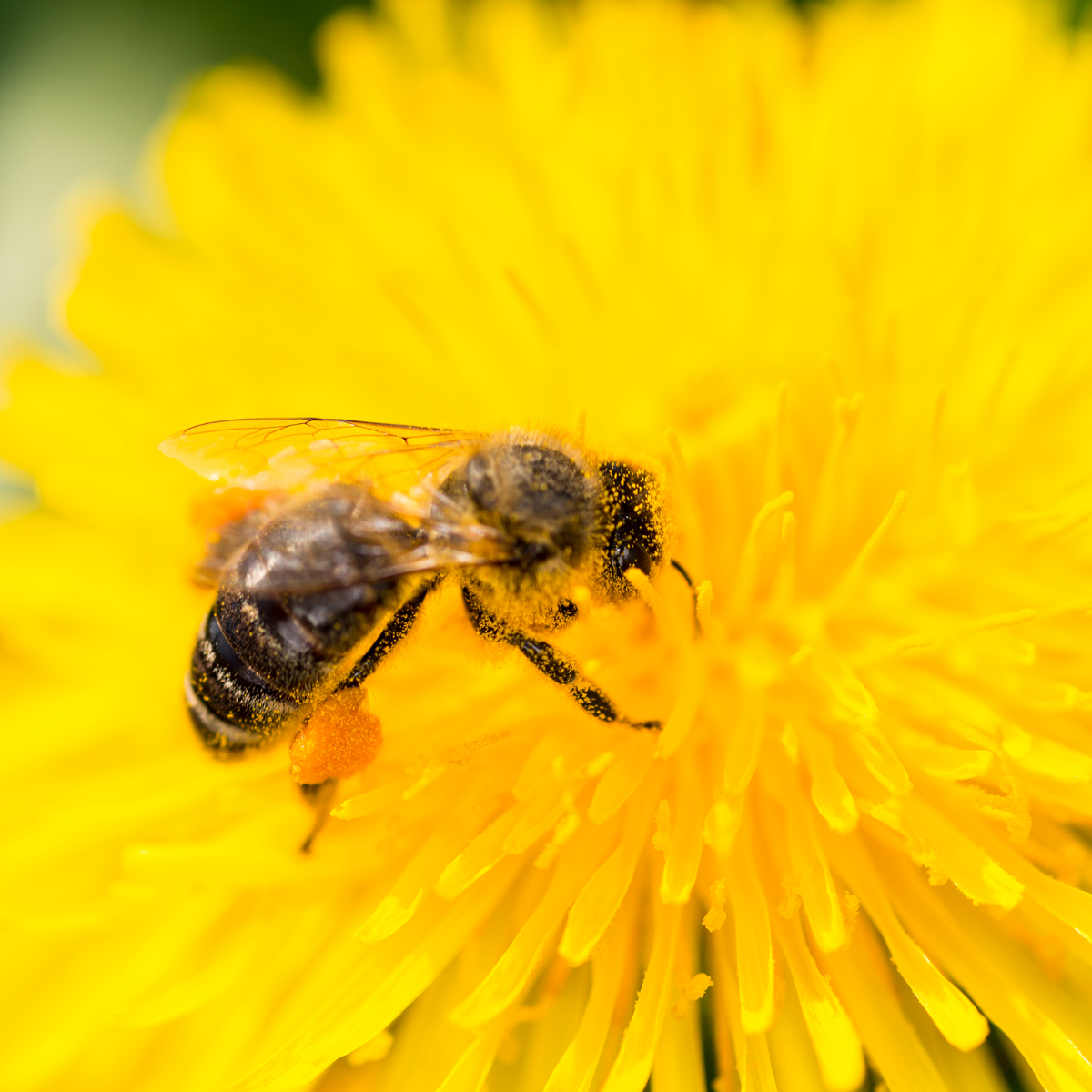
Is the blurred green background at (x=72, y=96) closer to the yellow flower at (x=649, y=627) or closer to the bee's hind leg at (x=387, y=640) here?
the yellow flower at (x=649, y=627)

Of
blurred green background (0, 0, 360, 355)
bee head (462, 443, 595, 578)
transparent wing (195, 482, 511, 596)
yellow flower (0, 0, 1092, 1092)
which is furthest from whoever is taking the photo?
blurred green background (0, 0, 360, 355)

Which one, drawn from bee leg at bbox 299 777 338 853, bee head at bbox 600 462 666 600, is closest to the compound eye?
bee head at bbox 600 462 666 600

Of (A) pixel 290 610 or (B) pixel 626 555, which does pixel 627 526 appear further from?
(A) pixel 290 610

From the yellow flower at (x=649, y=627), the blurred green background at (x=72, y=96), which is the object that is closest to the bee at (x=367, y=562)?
the yellow flower at (x=649, y=627)

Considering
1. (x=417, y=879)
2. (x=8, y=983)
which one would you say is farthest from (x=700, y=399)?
(x=8, y=983)

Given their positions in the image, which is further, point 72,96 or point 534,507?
point 72,96

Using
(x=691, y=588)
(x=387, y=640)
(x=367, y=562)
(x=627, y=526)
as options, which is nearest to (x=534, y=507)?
(x=627, y=526)

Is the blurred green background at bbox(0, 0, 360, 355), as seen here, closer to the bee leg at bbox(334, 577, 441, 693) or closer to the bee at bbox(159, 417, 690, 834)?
the bee at bbox(159, 417, 690, 834)
